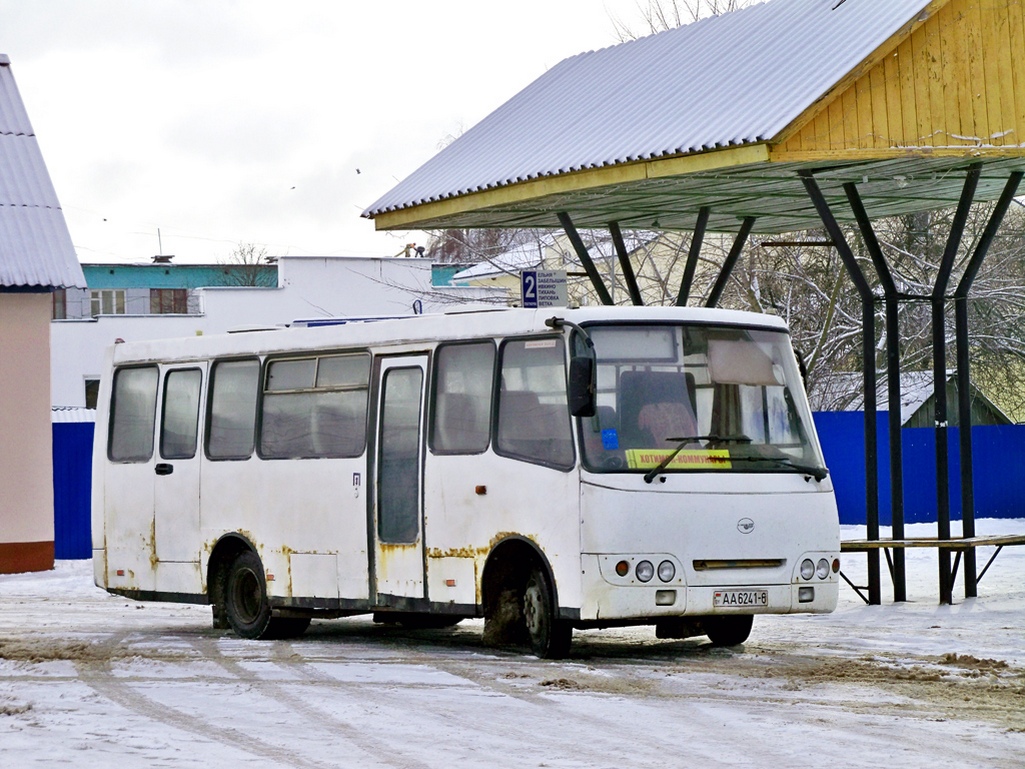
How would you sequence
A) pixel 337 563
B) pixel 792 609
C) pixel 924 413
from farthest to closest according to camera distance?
pixel 924 413, pixel 337 563, pixel 792 609

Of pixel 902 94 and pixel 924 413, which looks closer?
pixel 902 94

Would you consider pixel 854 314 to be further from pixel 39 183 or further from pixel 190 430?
pixel 190 430

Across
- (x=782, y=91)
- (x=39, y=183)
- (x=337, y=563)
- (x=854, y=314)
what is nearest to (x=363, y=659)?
(x=337, y=563)

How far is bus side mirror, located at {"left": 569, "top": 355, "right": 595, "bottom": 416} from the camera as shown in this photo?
488 inches

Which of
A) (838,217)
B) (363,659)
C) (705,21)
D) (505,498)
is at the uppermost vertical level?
(705,21)

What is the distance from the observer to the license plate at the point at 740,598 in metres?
12.8

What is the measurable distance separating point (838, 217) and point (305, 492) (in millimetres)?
8490

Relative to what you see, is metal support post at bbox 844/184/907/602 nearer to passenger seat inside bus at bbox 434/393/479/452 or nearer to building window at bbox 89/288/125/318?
passenger seat inside bus at bbox 434/393/479/452

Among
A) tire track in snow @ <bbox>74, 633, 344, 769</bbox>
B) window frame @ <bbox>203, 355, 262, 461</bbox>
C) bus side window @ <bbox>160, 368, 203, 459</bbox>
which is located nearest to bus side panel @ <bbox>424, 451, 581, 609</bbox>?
window frame @ <bbox>203, 355, 262, 461</bbox>

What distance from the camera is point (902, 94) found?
52.1 feet

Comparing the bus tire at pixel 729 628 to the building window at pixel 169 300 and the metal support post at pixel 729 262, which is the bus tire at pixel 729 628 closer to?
the metal support post at pixel 729 262

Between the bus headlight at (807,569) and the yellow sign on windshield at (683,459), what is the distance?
0.90m

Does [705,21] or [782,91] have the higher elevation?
[705,21]

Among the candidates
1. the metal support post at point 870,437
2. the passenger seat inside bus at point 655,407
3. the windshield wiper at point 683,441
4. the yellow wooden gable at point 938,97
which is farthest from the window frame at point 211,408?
the metal support post at point 870,437
